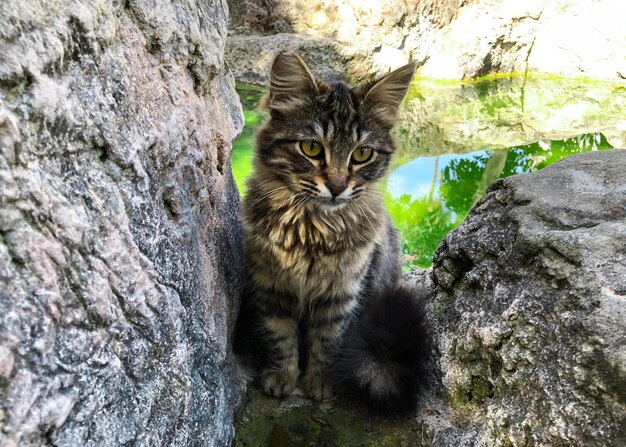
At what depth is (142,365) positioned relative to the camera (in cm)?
106

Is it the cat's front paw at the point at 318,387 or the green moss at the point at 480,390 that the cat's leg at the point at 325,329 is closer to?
the cat's front paw at the point at 318,387

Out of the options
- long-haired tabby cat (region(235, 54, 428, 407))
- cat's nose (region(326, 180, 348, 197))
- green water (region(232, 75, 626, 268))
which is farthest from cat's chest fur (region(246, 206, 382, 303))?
green water (region(232, 75, 626, 268))

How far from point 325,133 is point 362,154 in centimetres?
15

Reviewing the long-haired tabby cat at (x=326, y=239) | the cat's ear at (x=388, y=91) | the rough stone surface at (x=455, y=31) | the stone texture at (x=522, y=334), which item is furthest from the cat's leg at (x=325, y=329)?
the rough stone surface at (x=455, y=31)

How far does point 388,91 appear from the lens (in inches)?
69.5

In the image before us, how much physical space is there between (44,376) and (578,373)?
3.59ft

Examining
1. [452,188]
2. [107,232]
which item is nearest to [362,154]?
[107,232]

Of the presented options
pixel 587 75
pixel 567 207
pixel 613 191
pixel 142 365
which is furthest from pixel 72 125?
pixel 587 75

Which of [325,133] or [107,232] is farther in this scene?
[325,133]

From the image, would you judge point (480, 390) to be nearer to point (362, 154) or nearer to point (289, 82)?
point (362, 154)

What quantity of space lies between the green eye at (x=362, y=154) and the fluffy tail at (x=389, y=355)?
0.46 m

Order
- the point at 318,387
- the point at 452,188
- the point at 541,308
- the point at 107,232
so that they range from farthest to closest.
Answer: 1. the point at 452,188
2. the point at 318,387
3. the point at 541,308
4. the point at 107,232

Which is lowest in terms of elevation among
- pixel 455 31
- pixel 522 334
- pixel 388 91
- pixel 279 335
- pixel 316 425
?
pixel 316 425

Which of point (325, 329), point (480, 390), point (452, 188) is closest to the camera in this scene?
point (480, 390)
